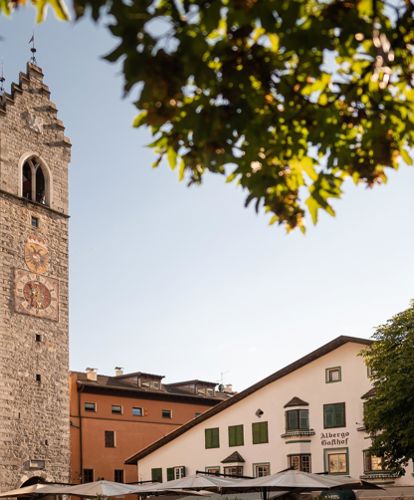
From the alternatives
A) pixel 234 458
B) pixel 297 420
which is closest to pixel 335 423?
pixel 297 420

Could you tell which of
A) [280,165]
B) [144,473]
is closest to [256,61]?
[280,165]

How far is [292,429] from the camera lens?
1657 inches

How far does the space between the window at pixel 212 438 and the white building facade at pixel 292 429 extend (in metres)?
0.05

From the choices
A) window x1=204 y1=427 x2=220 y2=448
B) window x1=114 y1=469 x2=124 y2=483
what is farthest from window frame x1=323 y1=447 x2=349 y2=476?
window x1=114 y1=469 x2=124 y2=483

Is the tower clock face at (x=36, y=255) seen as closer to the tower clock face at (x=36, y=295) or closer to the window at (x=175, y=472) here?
the tower clock face at (x=36, y=295)

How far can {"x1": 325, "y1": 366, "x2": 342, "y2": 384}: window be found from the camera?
4147 cm

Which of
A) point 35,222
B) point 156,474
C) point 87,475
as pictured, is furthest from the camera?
point 87,475

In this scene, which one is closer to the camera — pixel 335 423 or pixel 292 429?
pixel 335 423

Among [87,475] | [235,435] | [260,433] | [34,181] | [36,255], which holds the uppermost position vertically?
[34,181]

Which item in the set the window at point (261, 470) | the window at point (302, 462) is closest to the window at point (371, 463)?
the window at point (302, 462)

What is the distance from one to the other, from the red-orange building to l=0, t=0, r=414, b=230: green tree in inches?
1787

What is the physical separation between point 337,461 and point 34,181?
64.3 feet

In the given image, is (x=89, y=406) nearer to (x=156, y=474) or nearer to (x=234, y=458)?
(x=156, y=474)

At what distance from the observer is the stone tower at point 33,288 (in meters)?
39.4
